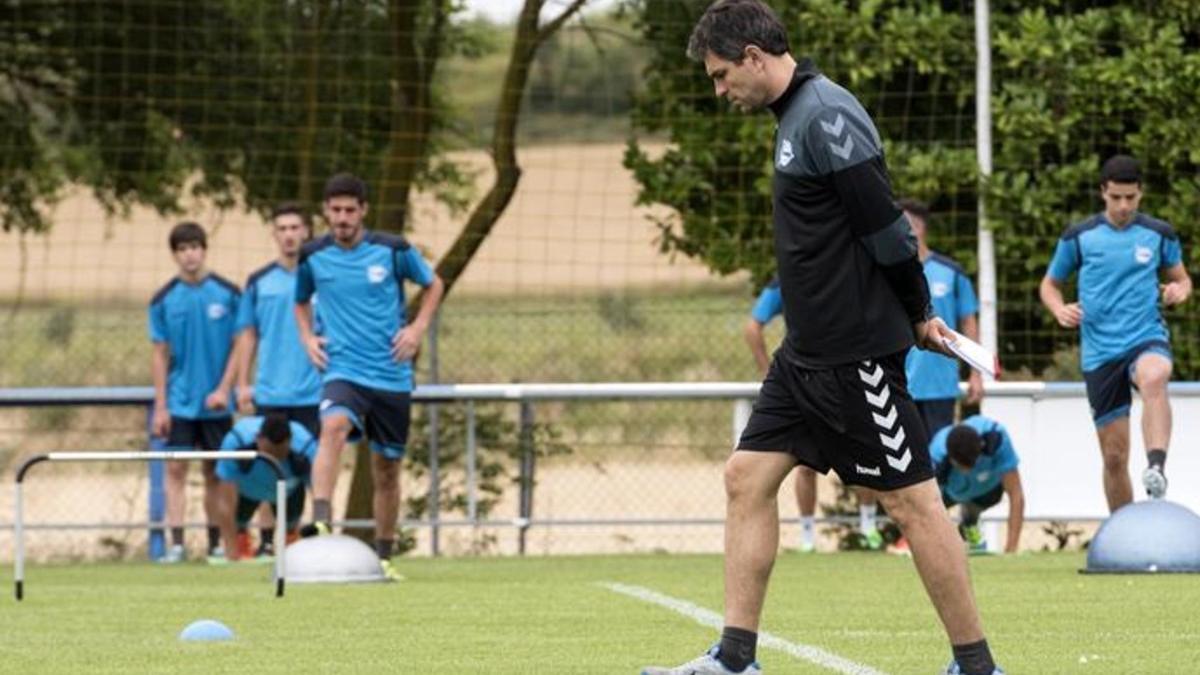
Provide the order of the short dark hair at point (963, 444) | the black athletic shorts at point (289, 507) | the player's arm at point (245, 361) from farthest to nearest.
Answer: the player's arm at point (245, 361) < the black athletic shorts at point (289, 507) < the short dark hair at point (963, 444)

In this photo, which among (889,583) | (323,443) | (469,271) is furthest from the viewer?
(469,271)

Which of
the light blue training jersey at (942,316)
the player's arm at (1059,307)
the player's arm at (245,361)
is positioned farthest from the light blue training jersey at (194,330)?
the player's arm at (1059,307)

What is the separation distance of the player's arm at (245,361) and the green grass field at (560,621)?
2.06 metres

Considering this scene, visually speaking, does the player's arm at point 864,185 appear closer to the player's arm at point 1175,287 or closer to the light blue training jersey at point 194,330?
the player's arm at point 1175,287

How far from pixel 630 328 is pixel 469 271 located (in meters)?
4.76

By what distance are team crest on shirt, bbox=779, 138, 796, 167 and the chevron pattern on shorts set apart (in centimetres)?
62

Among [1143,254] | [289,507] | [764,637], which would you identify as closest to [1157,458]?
[1143,254]

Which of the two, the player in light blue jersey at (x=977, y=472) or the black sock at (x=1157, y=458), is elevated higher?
the black sock at (x=1157, y=458)

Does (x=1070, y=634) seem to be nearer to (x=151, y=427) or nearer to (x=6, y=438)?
(x=151, y=427)

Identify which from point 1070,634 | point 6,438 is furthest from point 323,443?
point 6,438

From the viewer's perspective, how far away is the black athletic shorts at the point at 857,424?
823 cm

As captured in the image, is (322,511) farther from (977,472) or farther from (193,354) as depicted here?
(977,472)

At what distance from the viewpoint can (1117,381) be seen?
16.1 m

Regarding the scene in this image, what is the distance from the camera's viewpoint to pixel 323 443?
15.2 m
